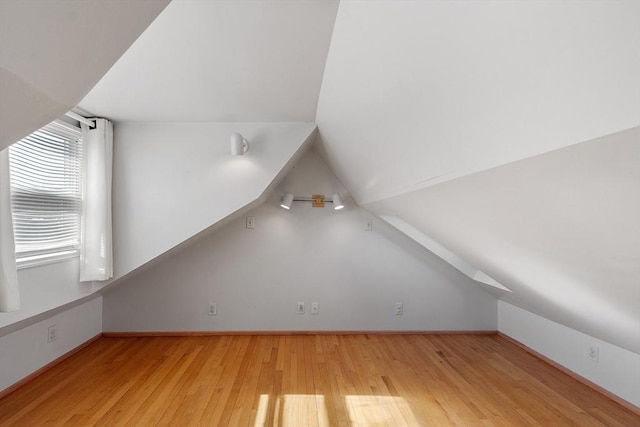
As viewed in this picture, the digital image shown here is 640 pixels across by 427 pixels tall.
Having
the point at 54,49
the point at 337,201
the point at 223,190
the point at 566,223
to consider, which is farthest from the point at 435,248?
the point at 54,49

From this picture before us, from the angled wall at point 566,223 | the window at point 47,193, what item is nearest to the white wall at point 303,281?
the window at point 47,193

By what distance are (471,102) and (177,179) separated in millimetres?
2613

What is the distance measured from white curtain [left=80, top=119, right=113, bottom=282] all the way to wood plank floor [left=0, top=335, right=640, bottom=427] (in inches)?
Result: 32.5

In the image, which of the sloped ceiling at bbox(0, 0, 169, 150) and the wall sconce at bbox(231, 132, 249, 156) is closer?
the sloped ceiling at bbox(0, 0, 169, 150)

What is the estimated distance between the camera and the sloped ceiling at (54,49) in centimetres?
60

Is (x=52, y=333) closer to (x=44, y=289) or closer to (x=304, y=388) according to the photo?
(x=44, y=289)

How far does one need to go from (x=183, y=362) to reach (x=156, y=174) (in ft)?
5.26

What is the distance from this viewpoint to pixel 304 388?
2586mm

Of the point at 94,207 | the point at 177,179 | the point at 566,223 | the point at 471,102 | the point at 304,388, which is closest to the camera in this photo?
the point at 471,102

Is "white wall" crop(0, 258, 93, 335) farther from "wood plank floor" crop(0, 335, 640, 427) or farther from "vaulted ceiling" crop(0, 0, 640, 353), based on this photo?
"vaulted ceiling" crop(0, 0, 640, 353)

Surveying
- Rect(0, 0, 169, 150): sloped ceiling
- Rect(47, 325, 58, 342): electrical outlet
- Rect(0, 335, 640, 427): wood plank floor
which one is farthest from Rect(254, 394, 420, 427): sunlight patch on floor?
Rect(0, 0, 169, 150): sloped ceiling

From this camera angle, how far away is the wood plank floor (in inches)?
87.3

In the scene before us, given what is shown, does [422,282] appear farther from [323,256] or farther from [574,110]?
[574,110]

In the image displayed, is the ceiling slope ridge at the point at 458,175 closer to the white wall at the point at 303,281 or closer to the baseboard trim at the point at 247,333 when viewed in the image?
the white wall at the point at 303,281
